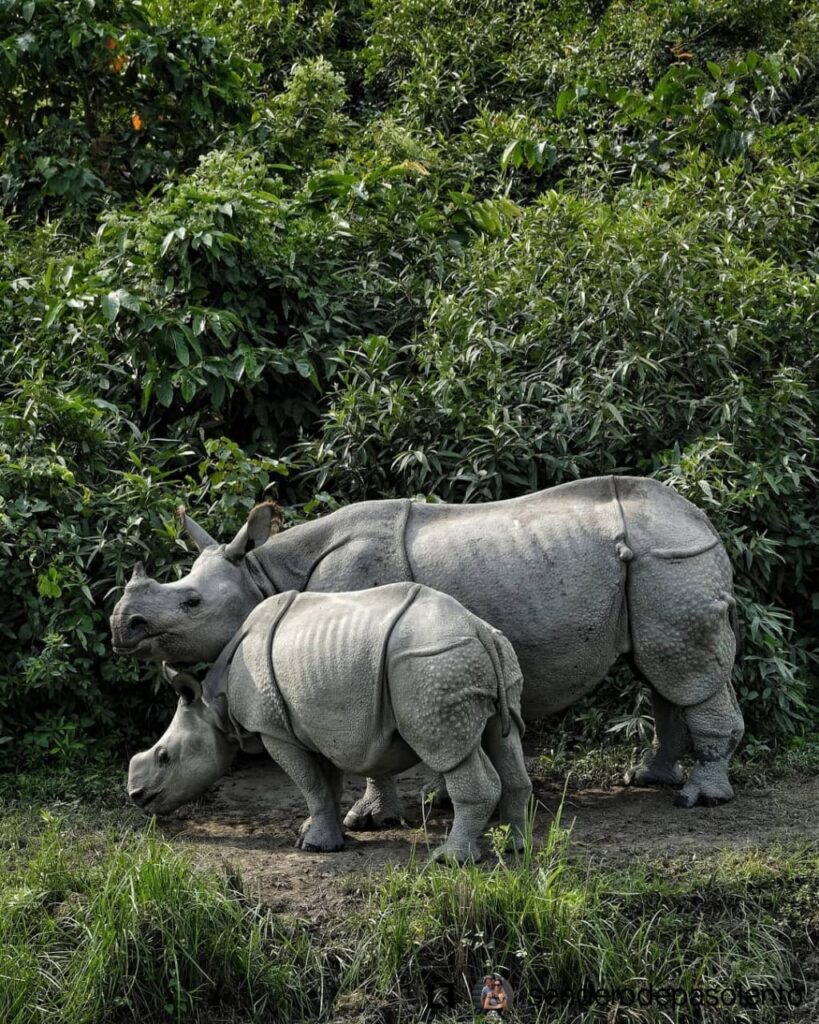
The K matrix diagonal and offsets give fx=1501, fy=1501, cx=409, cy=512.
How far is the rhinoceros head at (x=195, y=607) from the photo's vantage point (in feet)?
23.0

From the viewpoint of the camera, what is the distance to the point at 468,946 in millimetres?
5672

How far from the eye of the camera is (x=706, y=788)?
7.25 metres

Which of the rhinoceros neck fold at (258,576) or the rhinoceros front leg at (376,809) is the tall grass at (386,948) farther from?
the rhinoceros neck fold at (258,576)

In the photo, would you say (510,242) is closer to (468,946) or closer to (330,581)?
(330,581)

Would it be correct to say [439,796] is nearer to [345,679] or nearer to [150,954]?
[345,679]

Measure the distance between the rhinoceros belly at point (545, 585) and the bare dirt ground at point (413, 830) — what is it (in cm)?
64

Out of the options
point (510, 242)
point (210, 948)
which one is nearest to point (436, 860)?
point (210, 948)

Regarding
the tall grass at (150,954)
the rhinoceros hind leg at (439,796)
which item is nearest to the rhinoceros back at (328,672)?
the tall grass at (150,954)

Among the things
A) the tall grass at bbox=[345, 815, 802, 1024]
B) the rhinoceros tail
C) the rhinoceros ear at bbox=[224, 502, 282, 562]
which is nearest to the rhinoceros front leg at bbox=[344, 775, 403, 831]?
the rhinoceros tail

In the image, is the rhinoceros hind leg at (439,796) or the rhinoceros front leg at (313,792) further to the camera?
the rhinoceros hind leg at (439,796)

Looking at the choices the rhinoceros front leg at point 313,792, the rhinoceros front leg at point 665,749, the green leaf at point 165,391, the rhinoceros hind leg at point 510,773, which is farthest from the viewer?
the green leaf at point 165,391

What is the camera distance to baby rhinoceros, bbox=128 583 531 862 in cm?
625

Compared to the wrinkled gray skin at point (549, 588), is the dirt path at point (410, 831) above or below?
below

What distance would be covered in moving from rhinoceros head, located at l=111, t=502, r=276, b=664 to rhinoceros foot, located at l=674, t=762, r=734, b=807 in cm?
228
